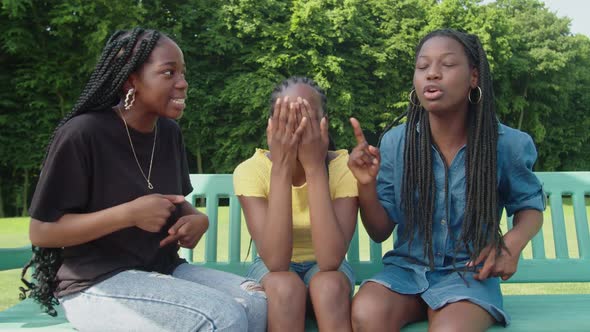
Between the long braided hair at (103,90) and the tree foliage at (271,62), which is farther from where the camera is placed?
the tree foliage at (271,62)

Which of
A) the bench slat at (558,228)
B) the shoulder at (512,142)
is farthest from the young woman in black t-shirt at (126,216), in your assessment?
the bench slat at (558,228)

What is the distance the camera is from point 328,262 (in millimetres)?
2549

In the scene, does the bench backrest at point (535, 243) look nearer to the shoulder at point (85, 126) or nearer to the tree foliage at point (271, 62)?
the shoulder at point (85, 126)

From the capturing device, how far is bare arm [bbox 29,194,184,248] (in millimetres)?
2246

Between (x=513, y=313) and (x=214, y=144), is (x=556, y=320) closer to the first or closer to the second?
(x=513, y=313)

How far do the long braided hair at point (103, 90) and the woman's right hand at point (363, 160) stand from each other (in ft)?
2.96

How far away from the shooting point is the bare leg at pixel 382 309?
7.84 feet

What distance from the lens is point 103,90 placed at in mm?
2523

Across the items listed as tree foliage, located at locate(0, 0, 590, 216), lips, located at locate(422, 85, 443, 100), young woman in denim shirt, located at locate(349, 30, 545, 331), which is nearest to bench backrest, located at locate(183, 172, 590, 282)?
young woman in denim shirt, located at locate(349, 30, 545, 331)

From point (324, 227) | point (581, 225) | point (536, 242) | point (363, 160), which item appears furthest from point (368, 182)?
point (581, 225)

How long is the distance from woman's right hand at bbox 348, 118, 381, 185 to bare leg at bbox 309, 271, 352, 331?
0.43m

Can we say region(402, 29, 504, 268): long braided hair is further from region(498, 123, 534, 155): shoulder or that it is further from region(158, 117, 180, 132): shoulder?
region(158, 117, 180, 132): shoulder

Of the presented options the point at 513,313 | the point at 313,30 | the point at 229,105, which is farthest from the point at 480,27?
the point at 513,313

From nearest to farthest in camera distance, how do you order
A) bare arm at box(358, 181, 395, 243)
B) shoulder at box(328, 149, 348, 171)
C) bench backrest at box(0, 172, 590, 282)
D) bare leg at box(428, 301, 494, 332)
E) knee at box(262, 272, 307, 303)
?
Result: 1. bare leg at box(428, 301, 494, 332)
2. knee at box(262, 272, 307, 303)
3. bare arm at box(358, 181, 395, 243)
4. shoulder at box(328, 149, 348, 171)
5. bench backrest at box(0, 172, 590, 282)
